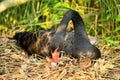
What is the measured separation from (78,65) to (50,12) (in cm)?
149

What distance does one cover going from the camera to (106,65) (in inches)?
132


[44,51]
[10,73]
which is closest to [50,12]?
[44,51]

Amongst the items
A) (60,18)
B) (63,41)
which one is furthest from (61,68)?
(60,18)

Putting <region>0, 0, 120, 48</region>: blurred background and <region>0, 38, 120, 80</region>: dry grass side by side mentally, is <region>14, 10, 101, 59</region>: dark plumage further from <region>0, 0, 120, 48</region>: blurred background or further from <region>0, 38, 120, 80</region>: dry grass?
<region>0, 0, 120, 48</region>: blurred background

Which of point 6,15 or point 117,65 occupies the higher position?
point 6,15

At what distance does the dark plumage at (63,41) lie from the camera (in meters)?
3.47

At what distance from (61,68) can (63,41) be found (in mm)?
301

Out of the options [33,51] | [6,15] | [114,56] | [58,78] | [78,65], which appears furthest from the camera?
[6,15]

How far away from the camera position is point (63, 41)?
3441 mm

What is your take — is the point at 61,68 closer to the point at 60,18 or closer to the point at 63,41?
the point at 63,41

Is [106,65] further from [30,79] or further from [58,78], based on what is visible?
[30,79]

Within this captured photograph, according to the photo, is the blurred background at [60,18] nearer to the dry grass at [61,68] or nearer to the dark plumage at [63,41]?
the dark plumage at [63,41]

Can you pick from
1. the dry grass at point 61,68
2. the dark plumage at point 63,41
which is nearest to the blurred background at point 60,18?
the dark plumage at point 63,41

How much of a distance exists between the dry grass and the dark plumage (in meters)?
0.11
